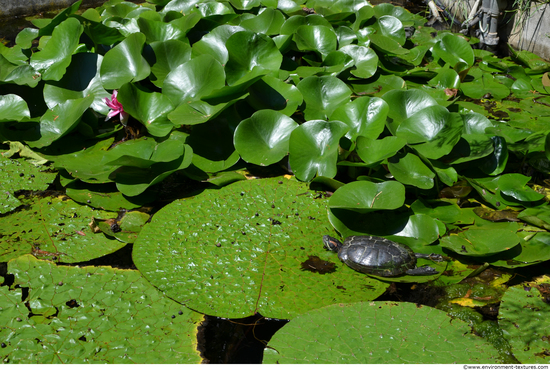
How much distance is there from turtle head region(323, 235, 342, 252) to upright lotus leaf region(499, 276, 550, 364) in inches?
32.6

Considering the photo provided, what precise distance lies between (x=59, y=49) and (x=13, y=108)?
59 centimetres

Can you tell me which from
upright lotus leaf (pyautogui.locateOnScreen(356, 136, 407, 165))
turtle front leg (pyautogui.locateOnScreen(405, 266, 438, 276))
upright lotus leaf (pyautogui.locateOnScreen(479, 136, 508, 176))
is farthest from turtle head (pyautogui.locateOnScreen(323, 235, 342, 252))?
upright lotus leaf (pyautogui.locateOnScreen(479, 136, 508, 176))

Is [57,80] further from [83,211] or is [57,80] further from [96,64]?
[83,211]

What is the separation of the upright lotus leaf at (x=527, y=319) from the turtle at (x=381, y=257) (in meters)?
A: 0.37

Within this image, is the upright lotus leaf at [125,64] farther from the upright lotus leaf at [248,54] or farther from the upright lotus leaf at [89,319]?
the upright lotus leaf at [89,319]

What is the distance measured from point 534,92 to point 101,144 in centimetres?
383

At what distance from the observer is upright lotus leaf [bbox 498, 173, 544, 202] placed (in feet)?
8.28

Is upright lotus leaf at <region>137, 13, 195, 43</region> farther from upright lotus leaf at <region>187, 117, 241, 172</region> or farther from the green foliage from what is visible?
upright lotus leaf at <region>187, 117, 241, 172</region>

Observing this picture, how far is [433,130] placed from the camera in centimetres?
271

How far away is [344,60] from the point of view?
3629 mm

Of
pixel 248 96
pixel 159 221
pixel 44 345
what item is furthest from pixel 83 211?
pixel 248 96

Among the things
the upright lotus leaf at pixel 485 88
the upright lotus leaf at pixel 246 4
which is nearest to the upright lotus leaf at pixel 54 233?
the upright lotus leaf at pixel 246 4

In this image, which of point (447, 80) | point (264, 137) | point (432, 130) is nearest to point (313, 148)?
point (264, 137)

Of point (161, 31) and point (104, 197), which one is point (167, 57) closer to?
point (161, 31)
